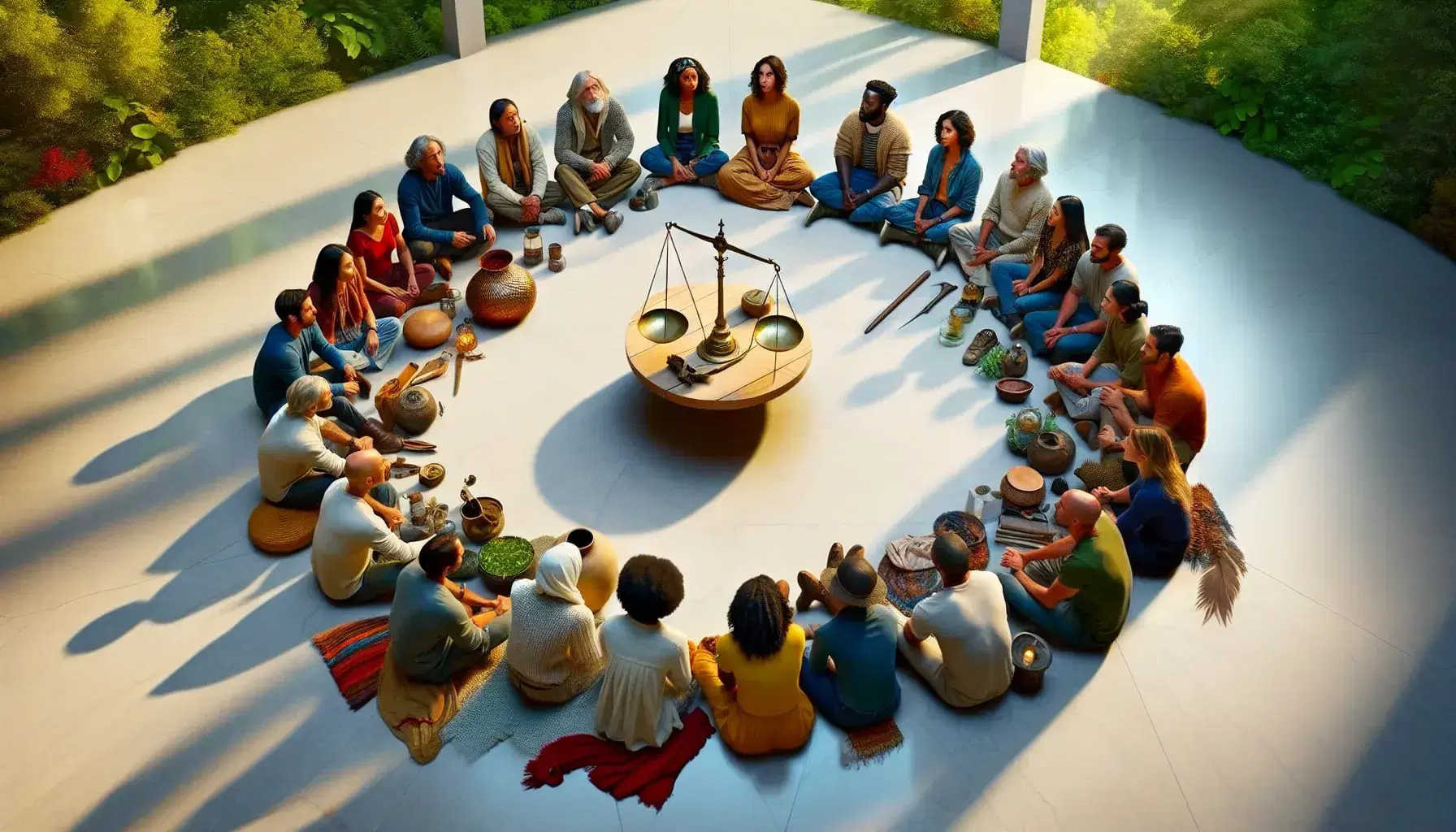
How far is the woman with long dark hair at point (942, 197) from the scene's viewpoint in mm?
8922

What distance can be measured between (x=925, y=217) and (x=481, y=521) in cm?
431

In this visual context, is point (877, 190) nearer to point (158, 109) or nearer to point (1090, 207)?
point (1090, 207)

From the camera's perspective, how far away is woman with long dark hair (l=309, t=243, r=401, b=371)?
24.9ft

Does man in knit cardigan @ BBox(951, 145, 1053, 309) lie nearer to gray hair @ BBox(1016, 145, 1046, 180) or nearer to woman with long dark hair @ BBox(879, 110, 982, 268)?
gray hair @ BBox(1016, 145, 1046, 180)

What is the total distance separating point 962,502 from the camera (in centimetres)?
700

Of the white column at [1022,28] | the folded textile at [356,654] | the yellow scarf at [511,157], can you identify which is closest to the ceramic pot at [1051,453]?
the folded textile at [356,654]

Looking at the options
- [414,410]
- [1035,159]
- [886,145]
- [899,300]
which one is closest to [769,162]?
[886,145]


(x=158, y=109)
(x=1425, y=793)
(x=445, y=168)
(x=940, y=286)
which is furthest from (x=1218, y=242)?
(x=158, y=109)

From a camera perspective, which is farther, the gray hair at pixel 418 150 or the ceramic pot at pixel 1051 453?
the gray hair at pixel 418 150

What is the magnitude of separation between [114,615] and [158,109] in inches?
239

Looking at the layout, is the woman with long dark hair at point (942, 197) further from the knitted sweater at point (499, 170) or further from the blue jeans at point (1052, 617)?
A: the blue jeans at point (1052, 617)

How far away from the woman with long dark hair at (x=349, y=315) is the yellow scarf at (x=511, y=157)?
1.66 m

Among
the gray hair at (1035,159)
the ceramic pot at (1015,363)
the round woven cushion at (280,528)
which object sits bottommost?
the round woven cushion at (280,528)

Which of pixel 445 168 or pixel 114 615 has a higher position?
pixel 445 168
